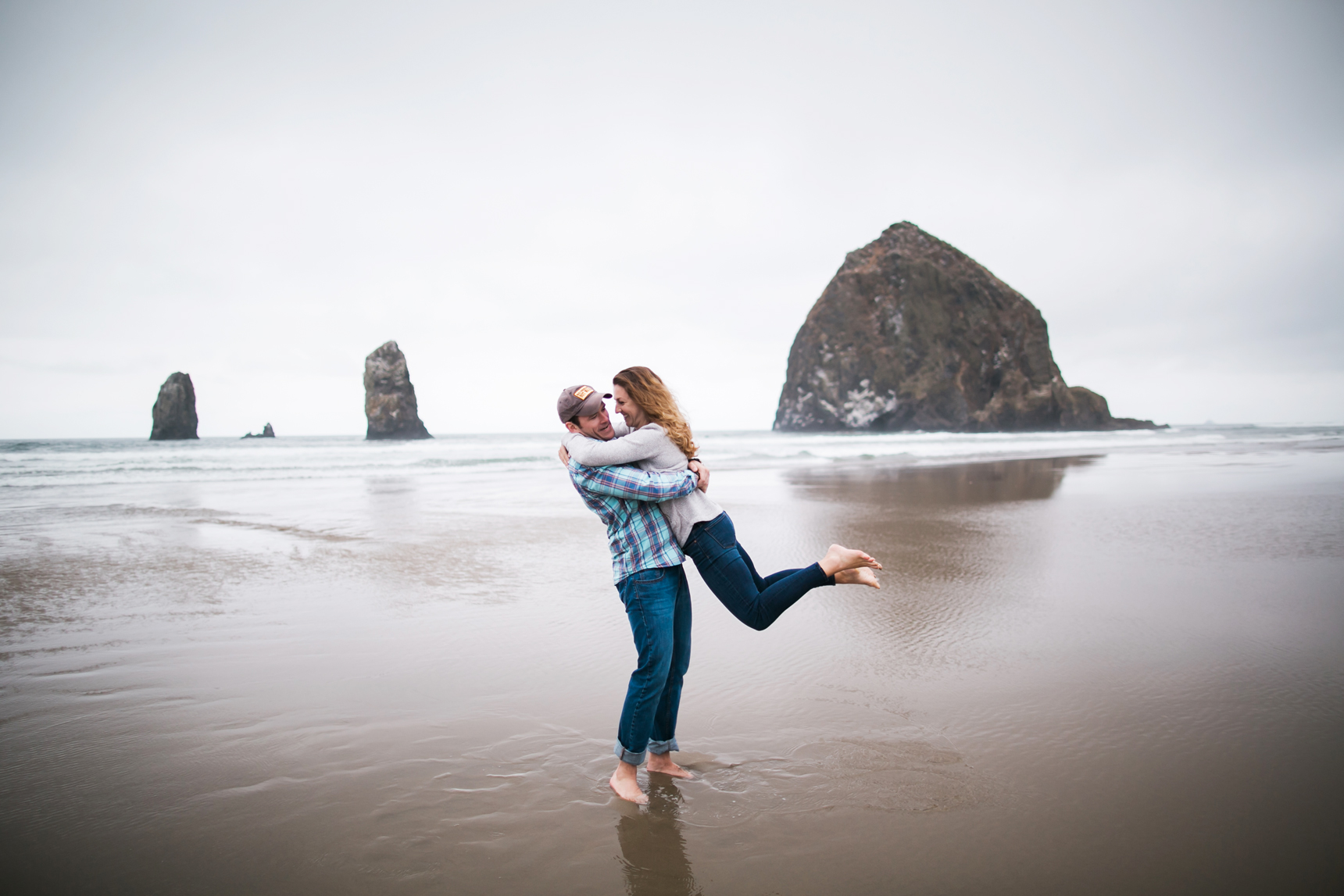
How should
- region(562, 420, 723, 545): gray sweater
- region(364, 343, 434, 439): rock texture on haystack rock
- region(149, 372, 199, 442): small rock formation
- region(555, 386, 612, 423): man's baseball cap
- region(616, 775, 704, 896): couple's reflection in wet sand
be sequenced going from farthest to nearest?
region(364, 343, 434, 439): rock texture on haystack rock < region(149, 372, 199, 442): small rock formation < region(555, 386, 612, 423): man's baseball cap < region(562, 420, 723, 545): gray sweater < region(616, 775, 704, 896): couple's reflection in wet sand

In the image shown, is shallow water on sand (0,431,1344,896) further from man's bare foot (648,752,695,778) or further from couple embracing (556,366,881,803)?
couple embracing (556,366,881,803)

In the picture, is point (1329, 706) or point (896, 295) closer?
point (1329, 706)

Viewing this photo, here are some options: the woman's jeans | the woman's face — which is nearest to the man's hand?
the woman's jeans

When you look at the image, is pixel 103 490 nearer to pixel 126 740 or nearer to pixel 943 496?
pixel 126 740

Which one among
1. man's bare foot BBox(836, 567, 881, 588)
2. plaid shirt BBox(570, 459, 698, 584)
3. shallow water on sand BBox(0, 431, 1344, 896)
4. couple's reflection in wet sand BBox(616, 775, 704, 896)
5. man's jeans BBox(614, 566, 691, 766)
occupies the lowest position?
couple's reflection in wet sand BBox(616, 775, 704, 896)

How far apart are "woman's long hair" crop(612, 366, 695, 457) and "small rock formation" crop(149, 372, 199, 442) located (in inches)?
2506

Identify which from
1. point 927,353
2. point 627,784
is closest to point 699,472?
point 627,784

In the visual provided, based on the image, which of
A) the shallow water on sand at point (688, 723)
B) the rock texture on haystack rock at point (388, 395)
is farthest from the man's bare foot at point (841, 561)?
the rock texture on haystack rock at point (388, 395)

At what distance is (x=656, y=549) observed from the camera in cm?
256

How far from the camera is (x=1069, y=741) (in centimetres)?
285

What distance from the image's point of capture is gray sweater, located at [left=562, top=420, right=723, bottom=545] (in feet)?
8.11

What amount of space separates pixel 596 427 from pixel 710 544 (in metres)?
0.69

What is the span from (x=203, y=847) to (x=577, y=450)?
73.5 inches

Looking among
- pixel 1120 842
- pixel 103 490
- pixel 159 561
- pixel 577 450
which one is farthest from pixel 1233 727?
pixel 103 490
